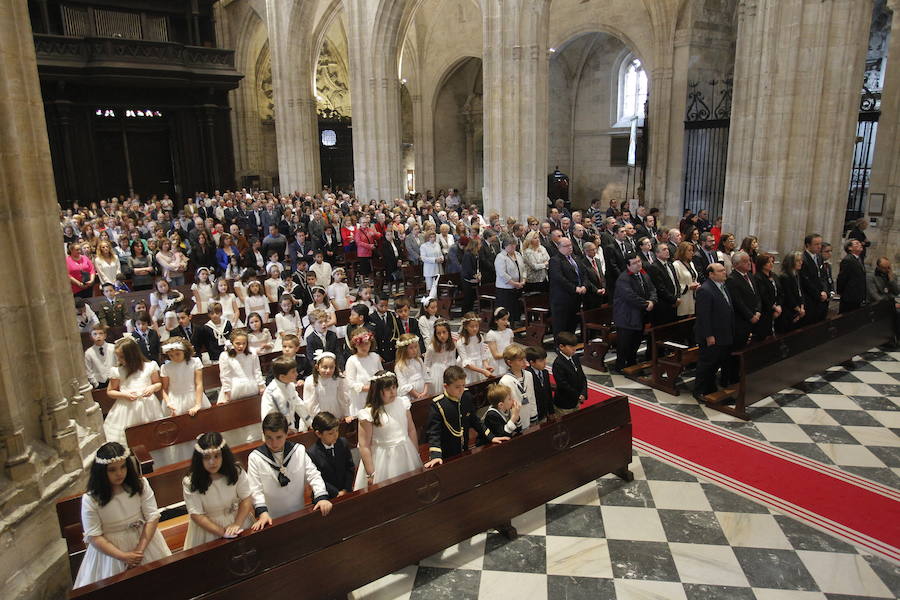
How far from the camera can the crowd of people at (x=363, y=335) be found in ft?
13.2

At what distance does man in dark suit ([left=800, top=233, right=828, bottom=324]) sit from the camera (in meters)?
8.63

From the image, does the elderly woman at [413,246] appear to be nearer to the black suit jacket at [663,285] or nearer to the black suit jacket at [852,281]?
the black suit jacket at [663,285]

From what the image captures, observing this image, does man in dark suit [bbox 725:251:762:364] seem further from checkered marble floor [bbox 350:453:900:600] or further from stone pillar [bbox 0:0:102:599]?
stone pillar [bbox 0:0:102:599]

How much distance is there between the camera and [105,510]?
363 centimetres

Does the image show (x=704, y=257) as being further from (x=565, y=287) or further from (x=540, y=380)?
(x=540, y=380)

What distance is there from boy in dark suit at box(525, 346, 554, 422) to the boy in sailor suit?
2.11 metres

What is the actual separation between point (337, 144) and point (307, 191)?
28.2 feet

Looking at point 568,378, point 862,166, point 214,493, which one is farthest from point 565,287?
point 862,166

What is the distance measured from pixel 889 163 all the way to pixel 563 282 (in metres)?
8.76

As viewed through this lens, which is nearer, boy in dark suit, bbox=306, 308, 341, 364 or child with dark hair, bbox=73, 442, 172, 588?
child with dark hair, bbox=73, 442, 172, 588

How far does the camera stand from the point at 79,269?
9945 millimetres

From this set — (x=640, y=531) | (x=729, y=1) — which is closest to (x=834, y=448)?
(x=640, y=531)

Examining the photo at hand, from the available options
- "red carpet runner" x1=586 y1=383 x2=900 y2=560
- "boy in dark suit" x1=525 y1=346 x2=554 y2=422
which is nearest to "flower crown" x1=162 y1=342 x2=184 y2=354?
"boy in dark suit" x1=525 y1=346 x2=554 y2=422

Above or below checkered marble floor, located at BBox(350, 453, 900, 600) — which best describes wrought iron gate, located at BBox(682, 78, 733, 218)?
above
